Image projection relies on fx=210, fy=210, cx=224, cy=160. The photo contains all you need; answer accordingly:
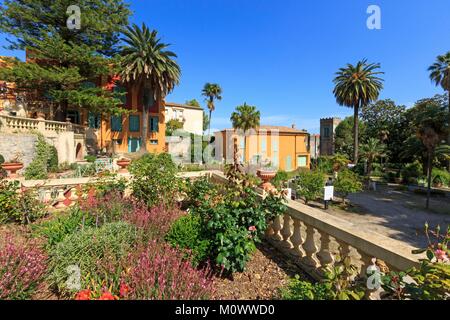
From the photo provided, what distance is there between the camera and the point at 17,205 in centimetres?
427

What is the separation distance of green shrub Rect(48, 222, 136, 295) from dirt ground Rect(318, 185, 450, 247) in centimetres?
1170

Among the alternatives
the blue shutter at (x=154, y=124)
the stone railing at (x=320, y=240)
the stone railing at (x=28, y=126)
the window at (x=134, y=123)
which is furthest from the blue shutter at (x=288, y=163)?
the stone railing at (x=320, y=240)

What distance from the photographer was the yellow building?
32812 millimetres

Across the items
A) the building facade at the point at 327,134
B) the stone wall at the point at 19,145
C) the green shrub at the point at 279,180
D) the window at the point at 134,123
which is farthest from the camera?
the building facade at the point at 327,134

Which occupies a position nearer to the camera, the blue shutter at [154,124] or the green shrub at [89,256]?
the green shrub at [89,256]

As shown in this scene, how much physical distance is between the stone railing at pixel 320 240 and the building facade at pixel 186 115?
33.4 meters

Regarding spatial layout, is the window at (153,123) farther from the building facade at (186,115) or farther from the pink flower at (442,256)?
the pink flower at (442,256)

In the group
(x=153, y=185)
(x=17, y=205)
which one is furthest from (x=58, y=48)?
(x=153, y=185)

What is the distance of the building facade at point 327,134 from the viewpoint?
45375mm

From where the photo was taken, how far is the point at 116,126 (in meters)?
24.7

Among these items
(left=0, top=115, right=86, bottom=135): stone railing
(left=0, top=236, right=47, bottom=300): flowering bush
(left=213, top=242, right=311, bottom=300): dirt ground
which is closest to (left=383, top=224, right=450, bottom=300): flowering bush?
(left=213, top=242, right=311, bottom=300): dirt ground

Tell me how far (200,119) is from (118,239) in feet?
133
